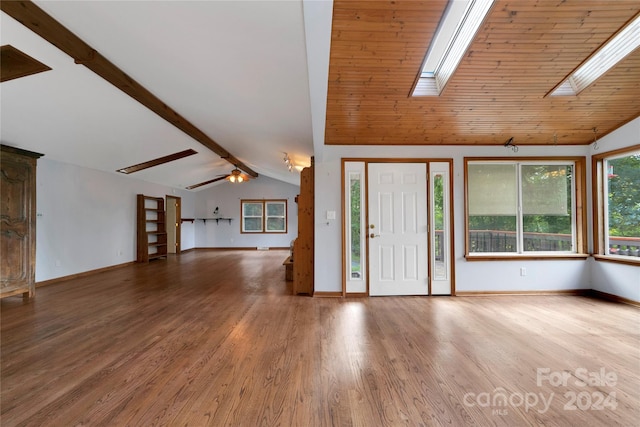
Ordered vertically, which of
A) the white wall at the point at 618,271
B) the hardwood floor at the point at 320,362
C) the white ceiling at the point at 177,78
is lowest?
the hardwood floor at the point at 320,362

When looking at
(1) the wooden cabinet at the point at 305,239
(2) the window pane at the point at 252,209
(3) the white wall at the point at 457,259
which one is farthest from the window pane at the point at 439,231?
(2) the window pane at the point at 252,209

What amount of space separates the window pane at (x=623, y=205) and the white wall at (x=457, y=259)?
0.42 metres

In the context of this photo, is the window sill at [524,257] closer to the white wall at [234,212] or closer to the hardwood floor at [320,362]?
the hardwood floor at [320,362]

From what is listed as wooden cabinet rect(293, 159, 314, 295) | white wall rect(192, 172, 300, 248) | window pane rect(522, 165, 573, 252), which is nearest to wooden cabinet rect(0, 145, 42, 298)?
wooden cabinet rect(293, 159, 314, 295)

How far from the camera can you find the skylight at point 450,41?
246 cm

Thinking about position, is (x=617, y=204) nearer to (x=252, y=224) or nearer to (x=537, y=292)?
(x=537, y=292)

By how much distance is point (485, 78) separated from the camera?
10.4 ft

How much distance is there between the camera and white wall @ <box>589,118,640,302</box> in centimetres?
389

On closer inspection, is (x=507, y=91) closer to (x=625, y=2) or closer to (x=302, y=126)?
(x=625, y=2)

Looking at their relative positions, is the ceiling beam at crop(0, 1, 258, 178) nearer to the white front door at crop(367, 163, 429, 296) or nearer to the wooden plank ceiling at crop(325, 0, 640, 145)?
the wooden plank ceiling at crop(325, 0, 640, 145)

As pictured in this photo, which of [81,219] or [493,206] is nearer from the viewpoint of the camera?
[493,206]

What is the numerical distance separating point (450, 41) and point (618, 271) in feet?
13.1

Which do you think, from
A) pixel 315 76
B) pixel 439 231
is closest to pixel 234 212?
pixel 439 231

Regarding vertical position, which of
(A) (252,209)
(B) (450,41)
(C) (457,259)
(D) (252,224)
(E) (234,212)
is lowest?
(C) (457,259)
